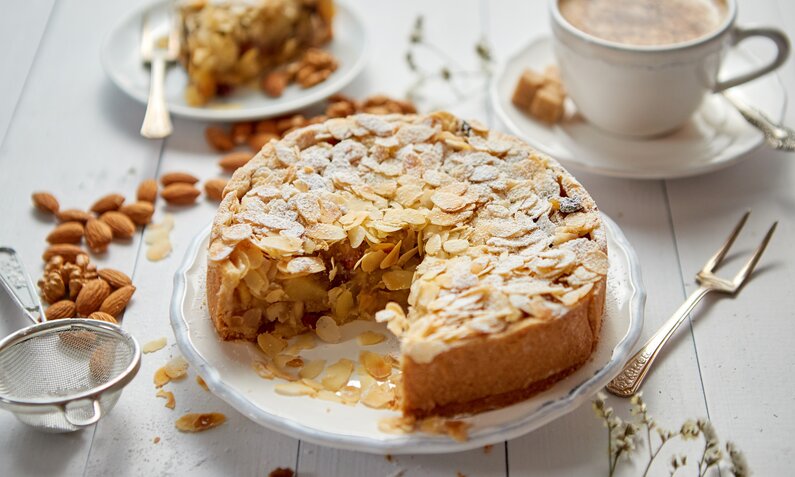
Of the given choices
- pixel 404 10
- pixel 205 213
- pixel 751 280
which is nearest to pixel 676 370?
pixel 751 280

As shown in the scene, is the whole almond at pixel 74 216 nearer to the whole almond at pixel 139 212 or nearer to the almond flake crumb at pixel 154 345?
the whole almond at pixel 139 212

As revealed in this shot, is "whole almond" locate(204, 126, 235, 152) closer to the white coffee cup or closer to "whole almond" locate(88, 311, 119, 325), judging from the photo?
"whole almond" locate(88, 311, 119, 325)

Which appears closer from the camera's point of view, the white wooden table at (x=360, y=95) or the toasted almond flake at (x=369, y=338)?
the white wooden table at (x=360, y=95)

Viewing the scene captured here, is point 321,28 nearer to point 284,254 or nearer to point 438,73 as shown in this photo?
point 438,73

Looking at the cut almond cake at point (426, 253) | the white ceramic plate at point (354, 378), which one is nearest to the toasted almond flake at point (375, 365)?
the white ceramic plate at point (354, 378)

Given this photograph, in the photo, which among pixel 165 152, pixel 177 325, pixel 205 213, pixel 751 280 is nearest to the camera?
pixel 177 325

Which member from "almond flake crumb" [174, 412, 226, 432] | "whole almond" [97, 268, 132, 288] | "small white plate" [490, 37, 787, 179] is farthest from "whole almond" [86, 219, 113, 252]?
"small white plate" [490, 37, 787, 179]
